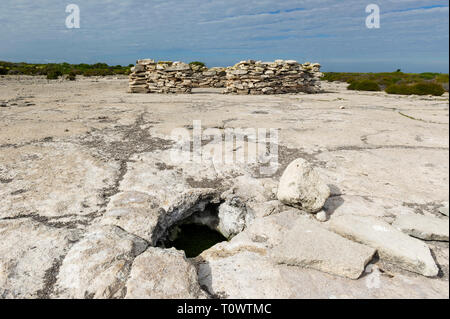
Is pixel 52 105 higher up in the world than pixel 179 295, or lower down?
higher up

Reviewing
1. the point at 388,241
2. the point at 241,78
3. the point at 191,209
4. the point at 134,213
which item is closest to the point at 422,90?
the point at 241,78

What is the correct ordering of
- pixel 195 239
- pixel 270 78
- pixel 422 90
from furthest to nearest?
pixel 270 78
pixel 422 90
pixel 195 239

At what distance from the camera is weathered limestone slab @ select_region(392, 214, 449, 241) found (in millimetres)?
1270

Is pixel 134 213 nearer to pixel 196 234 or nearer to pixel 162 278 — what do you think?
pixel 196 234

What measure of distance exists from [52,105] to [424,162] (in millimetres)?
5339

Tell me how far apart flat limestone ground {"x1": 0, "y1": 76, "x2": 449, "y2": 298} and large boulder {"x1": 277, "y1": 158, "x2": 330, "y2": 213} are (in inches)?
3.1

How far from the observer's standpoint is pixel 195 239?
1.60m

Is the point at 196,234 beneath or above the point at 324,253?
beneath

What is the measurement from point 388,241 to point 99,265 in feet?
4.04

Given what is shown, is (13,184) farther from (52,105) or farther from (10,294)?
(52,105)

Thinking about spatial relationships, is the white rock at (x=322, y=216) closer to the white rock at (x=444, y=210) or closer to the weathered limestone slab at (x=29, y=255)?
the white rock at (x=444, y=210)

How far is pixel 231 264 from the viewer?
1209 millimetres

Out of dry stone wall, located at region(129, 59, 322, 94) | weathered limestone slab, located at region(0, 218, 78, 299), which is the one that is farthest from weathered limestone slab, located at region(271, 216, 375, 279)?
dry stone wall, located at region(129, 59, 322, 94)
